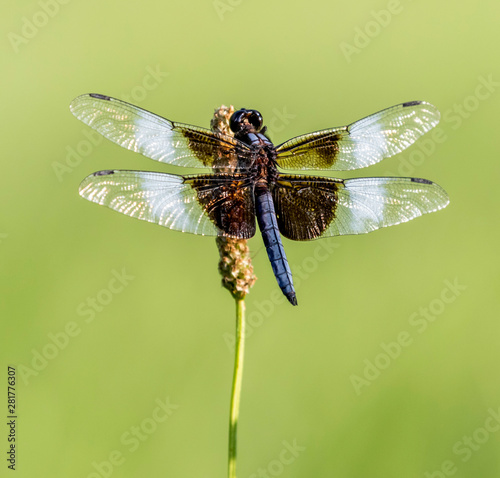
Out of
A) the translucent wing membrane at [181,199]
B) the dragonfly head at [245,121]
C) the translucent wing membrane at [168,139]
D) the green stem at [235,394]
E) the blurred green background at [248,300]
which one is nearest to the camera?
the green stem at [235,394]

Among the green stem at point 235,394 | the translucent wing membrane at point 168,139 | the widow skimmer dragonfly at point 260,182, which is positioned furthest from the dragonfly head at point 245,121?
the green stem at point 235,394

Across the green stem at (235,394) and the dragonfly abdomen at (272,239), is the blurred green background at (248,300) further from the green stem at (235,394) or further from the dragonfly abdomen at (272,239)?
the green stem at (235,394)

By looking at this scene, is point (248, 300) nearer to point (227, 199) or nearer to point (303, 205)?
point (303, 205)

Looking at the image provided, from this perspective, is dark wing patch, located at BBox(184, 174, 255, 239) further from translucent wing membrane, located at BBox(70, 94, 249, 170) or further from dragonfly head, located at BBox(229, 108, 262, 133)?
dragonfly head, located at BBox(229, 108, 262, 133)

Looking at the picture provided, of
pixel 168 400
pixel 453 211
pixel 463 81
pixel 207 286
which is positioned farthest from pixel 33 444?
pixel 463 81

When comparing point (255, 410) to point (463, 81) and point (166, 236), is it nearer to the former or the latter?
point (166, 236)

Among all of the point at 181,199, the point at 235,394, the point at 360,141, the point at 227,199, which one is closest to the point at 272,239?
the point at 227,199

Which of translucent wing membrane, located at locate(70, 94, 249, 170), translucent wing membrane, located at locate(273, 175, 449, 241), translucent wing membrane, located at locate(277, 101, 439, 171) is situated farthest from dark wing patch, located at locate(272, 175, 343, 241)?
translucent wing membrane, located at locate(70, 94, 249, 170)
